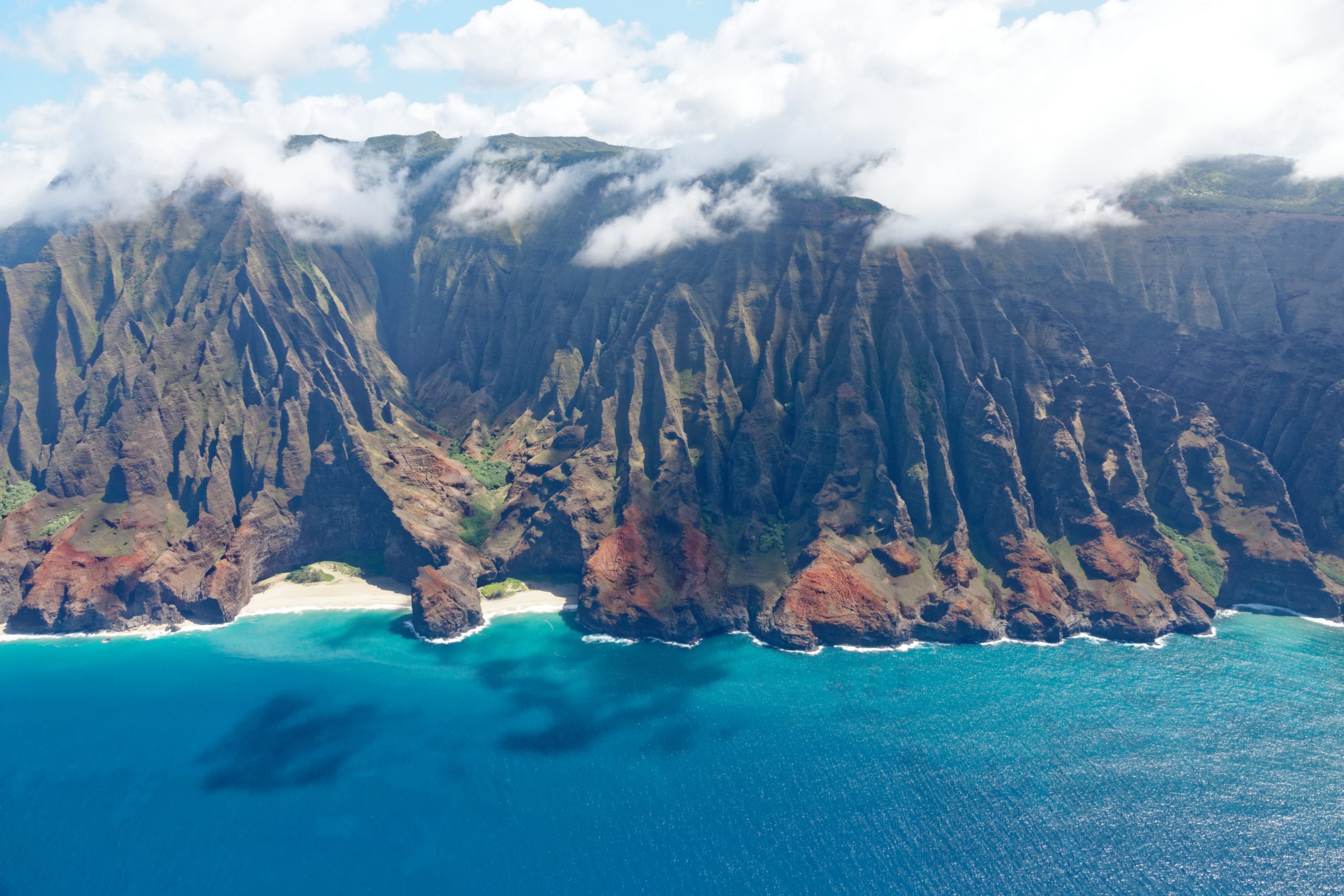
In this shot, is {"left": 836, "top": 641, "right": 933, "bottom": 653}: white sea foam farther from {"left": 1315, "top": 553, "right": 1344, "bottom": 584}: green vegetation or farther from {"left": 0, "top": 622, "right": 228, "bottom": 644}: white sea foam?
{"left": 0, "top": 622, "right": 228, "bottom": 644}: white sea foam

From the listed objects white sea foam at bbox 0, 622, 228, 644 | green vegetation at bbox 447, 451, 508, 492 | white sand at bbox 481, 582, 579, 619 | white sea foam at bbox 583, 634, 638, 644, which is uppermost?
green vegetation at bbox 447, 451, 508, 492

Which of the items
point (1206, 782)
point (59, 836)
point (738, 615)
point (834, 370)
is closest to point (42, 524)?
point (59, 836)

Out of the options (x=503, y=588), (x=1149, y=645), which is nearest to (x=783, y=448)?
(x=503, y=588)

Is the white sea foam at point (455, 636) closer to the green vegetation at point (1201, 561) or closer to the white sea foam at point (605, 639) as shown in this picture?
the white sea foam at point (605, 639)

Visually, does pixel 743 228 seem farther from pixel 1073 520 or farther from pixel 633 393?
pixel 1073 520

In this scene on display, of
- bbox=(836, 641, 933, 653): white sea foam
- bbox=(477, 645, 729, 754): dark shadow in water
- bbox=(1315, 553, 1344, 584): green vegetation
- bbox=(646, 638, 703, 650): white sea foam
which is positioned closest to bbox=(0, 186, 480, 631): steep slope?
bbox=(477, 645, 729, 754): dark shadow in water

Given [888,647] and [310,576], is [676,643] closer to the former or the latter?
[888,647]
